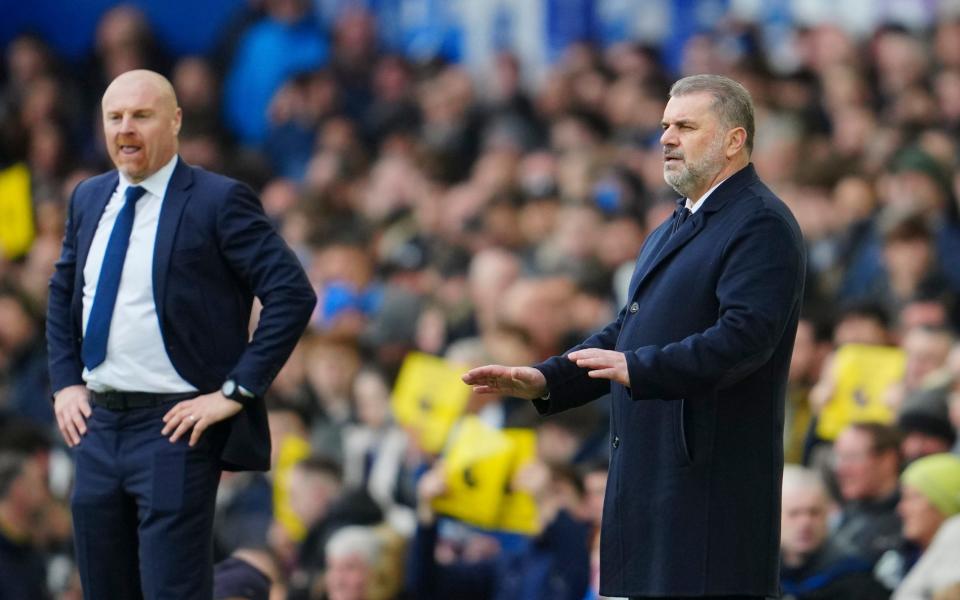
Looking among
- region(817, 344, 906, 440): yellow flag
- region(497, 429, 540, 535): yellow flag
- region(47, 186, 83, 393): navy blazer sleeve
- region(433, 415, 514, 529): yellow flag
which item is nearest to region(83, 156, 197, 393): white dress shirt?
region(47, 186, 83, 393): navy blazer sleeve

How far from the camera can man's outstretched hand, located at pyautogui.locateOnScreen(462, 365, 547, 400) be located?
5.04 metres

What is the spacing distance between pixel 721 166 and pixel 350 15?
10.4 m

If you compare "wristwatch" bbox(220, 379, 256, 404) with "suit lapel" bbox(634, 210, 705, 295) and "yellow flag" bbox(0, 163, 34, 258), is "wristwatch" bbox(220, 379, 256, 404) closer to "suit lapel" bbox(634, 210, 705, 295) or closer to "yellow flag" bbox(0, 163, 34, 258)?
"suit lapel" bbox(634, 210, 705, 295)

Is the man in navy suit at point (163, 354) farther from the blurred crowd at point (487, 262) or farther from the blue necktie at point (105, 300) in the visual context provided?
the blurred crowd at point (487, 262)

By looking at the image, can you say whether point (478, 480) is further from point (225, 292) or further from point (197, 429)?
point (197, 429)

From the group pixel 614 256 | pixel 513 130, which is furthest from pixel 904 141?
pixel 513 130

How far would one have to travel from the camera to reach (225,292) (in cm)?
561

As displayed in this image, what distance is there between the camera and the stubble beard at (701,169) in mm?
4980

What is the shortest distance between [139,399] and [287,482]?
392cm

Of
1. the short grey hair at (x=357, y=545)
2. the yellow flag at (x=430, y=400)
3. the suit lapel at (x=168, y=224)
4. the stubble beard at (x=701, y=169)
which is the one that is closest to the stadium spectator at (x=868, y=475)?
the short grey hair at (x=357, y=545)

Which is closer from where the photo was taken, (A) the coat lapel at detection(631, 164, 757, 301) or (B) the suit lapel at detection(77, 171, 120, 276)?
(A) the coat lapel at detection(631, 164, 757, 301)

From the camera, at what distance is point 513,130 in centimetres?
1349

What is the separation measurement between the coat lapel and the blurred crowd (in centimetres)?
227

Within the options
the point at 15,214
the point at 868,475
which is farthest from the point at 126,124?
the point at 15,214
